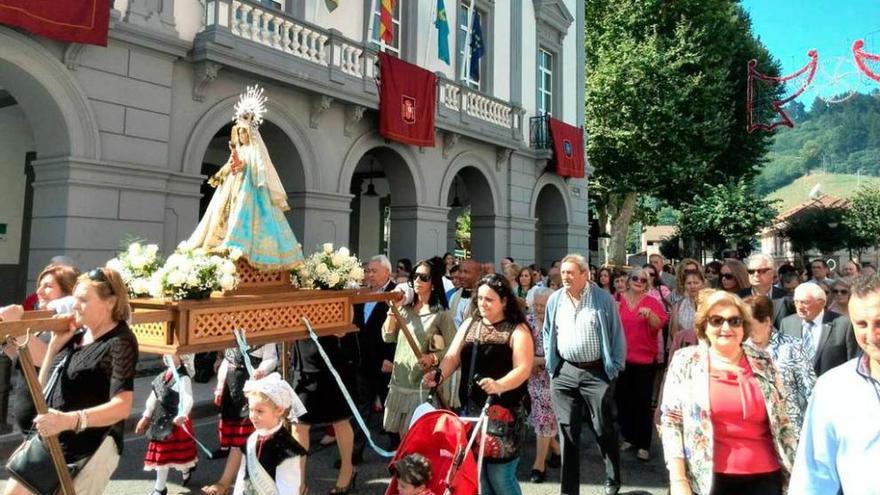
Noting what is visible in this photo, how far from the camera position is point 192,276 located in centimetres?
333

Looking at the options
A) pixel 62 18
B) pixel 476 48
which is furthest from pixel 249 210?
pixel 476 48

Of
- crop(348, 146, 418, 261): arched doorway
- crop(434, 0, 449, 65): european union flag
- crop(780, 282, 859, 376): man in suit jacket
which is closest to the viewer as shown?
crop(780, 282, 859, 376): man in suit jacket

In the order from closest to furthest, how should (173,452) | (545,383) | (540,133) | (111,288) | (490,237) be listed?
(111,288) → (173,452) → (545,383) → (490,237) → (540,133)

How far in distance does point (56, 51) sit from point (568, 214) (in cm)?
1451

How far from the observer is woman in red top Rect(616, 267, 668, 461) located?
6117mm

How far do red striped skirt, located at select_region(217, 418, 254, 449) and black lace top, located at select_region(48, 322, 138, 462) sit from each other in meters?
1.76

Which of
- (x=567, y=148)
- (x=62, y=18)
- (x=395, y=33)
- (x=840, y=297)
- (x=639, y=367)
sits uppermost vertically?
(x=395, y=33)

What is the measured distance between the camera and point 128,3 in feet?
29.1

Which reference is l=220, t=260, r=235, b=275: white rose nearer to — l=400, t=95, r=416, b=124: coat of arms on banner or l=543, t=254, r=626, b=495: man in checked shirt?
l=543, t=254, r=626, b=495: man in checked shirt

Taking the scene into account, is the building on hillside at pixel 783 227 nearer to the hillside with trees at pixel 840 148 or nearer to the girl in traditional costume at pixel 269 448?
the girl in traditional costume at pixel 269 448

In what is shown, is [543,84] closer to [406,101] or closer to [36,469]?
[406,101]

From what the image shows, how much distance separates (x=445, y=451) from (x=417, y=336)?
6.10 ft

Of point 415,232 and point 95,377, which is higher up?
point 415,232

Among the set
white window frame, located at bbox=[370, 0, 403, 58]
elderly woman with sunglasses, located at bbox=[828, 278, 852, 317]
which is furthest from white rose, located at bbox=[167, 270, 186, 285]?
white window frame, located at bbox=[370, 0, 403, 58]
